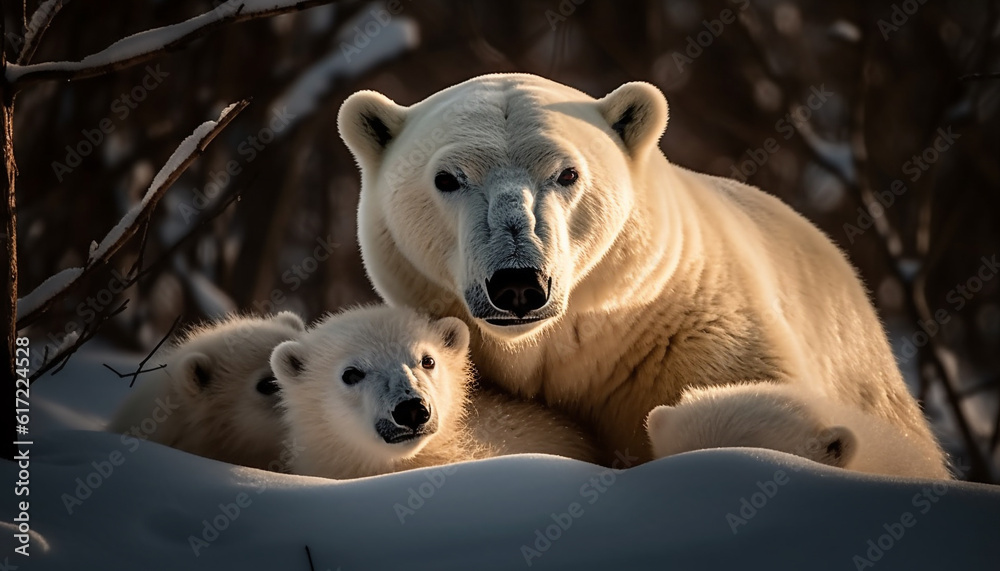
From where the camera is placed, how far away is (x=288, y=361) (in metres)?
A: 3.72

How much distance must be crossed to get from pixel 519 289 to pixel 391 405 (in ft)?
1.94

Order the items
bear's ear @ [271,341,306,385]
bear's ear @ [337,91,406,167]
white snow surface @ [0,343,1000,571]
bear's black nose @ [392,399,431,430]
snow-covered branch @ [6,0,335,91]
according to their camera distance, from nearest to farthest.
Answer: white snow surface @ [0,343,1000,571]
snow-covered branch @ [6,0,335,91]
bear's black nose @ [392,399,431,430]
bear's ear @ [271,341,306,385]
bear's ear @ [337,91,406,167]

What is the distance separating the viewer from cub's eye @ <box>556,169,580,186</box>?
3398 millimetres

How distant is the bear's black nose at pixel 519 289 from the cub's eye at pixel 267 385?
1.35 meters

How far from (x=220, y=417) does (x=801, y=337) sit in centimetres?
221

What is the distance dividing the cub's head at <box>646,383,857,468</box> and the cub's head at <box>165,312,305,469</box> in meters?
1.59

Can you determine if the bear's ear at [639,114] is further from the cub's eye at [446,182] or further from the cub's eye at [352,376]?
the cub's eye at [352,376]

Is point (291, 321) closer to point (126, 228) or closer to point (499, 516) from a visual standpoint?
point (126, 228)

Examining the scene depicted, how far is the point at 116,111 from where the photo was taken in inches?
346

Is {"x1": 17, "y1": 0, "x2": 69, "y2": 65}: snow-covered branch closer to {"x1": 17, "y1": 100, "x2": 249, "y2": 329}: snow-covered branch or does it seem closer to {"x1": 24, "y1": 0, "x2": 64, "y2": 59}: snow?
{"x1": 24, "y1": 0, "x2": 64, "y2": 59}: snow

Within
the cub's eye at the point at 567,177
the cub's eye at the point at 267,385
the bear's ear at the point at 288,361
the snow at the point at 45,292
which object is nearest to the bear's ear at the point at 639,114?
the cub's eye at the point at 567,177

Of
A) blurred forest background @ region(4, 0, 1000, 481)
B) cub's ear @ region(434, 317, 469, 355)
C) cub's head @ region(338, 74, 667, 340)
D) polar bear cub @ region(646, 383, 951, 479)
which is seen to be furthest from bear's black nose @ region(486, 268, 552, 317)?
blurred forest background @ region(4, 0, 1000, 481)

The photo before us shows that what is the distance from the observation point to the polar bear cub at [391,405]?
3422mm

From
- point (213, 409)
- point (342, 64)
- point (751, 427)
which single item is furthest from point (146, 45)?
point (342, 64)
